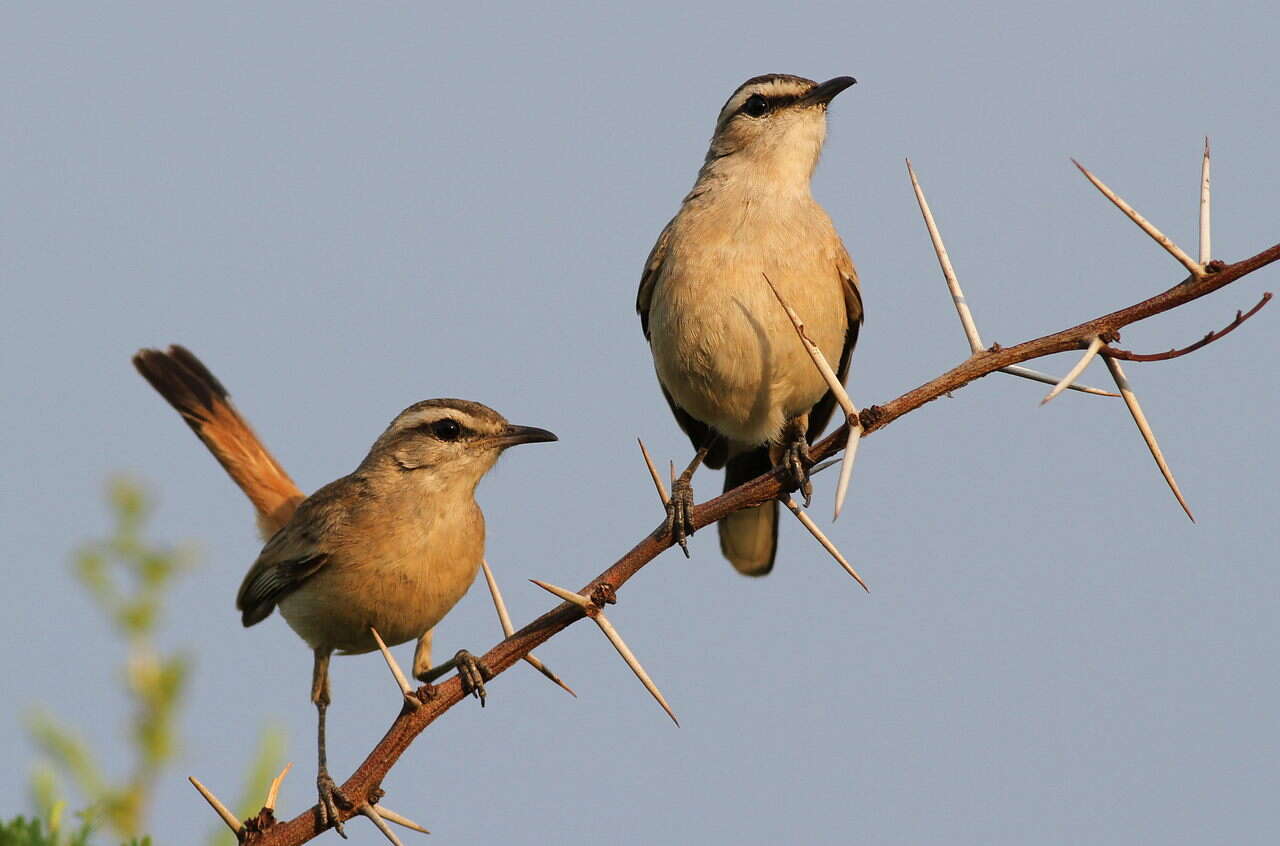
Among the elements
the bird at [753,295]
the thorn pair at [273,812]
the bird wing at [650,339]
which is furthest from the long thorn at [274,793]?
the bird wing at [650,339]

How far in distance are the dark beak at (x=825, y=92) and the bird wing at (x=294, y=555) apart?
2859 millimetres

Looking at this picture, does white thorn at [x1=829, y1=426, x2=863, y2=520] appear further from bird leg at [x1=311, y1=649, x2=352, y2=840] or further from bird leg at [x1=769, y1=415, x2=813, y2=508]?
bird leg at [x1=311, y1=649, x2=352, y2=840]

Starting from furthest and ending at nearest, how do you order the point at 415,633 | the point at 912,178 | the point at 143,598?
the point at 415,633 < the point at 143,598 < the point at 912,178

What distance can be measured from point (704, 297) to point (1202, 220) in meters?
2.73

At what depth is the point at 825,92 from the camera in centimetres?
631

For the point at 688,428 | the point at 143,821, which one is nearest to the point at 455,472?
the point at 688,428

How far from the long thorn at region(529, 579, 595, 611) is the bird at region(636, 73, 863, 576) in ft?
5.89

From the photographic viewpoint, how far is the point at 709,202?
6195 millimetres

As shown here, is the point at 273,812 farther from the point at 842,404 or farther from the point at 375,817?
the point at 842,404

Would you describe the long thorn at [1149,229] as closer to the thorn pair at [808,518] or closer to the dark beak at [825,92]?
the thorn pair at [808,518]

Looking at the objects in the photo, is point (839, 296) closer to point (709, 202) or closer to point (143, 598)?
point (709, 202)

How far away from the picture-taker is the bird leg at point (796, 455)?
3.82 meters

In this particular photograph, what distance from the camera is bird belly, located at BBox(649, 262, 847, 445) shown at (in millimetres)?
5578

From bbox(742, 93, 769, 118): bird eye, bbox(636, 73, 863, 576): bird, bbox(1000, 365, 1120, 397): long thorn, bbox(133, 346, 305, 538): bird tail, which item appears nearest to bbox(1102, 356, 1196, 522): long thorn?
bbox(1000, 365, 1120, 397): long thorn
